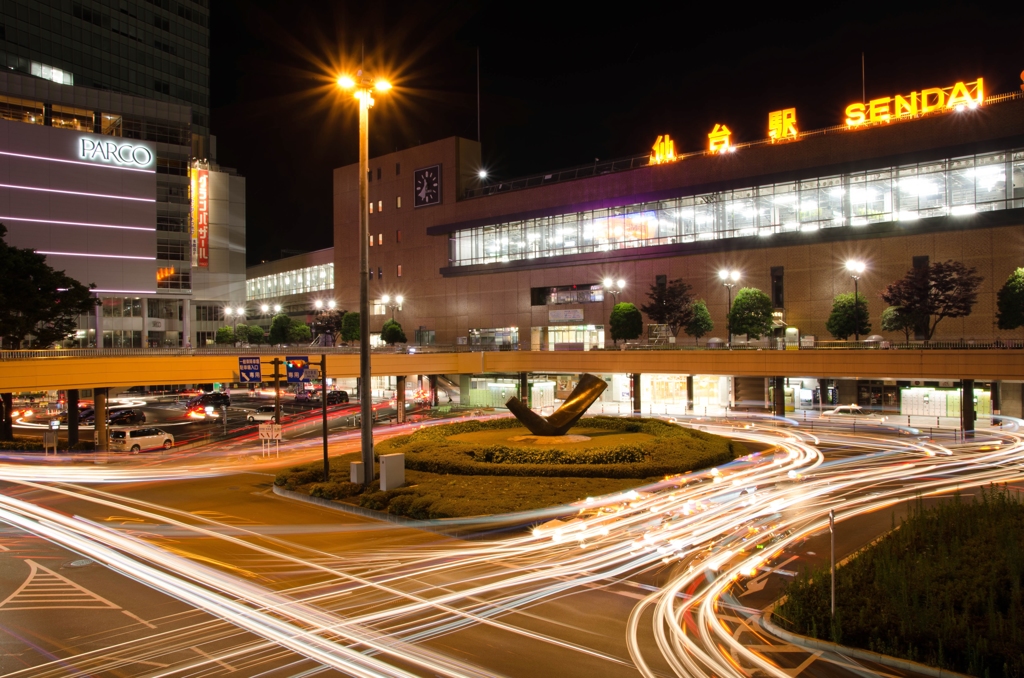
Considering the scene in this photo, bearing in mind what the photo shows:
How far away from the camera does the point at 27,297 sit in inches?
1553

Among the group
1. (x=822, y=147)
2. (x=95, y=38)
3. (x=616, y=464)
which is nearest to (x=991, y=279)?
→ (x=822, y=147)

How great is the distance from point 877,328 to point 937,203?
910 centimetres

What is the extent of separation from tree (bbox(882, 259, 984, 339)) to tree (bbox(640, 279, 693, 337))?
579 inches

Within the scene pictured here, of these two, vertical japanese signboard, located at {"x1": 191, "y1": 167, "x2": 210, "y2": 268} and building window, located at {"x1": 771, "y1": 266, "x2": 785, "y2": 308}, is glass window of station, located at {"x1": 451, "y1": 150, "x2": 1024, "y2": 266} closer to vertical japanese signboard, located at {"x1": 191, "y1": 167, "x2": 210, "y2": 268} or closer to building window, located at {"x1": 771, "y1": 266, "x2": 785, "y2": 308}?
building window, located at {"x1": 771, "y1": 266, "x2": 785, "y2": 308}

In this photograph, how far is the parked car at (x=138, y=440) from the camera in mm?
38406

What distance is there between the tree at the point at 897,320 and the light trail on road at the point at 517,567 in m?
18.4

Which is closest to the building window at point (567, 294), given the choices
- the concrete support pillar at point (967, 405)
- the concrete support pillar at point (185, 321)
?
the concrete support pillar at point (967, 405)

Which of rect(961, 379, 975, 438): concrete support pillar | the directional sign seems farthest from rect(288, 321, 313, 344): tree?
rect(961, 379, 975, 438): concrete support pillar

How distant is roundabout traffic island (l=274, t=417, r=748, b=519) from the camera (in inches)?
830

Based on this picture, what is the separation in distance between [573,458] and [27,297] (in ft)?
106

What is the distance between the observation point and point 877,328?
165 feet

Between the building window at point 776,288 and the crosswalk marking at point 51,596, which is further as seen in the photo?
the building window at point 776,288

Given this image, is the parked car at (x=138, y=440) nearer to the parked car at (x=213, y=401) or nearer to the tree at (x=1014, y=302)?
the parked car at (x=213, y=401)

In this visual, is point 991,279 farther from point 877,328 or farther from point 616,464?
point 616,464
